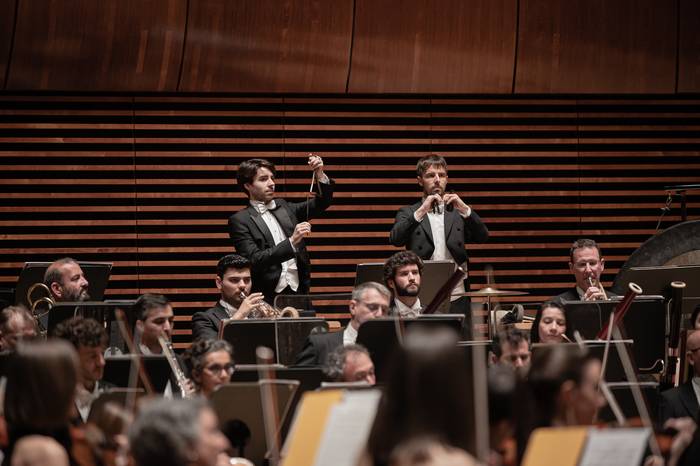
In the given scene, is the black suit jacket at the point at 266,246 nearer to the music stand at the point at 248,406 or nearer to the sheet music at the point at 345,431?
the music stand at the point at 248,406

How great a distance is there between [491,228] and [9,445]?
552cm

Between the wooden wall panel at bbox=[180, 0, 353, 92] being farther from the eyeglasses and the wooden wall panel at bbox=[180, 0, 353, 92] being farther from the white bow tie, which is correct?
the eyeglasses

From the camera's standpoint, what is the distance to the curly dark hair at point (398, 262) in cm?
528

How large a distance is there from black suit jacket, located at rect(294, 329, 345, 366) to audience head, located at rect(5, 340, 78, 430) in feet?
7.09

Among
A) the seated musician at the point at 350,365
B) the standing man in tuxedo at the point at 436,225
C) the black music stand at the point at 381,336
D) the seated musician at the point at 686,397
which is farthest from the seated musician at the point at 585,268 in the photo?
the seated musician at the point at 350,365

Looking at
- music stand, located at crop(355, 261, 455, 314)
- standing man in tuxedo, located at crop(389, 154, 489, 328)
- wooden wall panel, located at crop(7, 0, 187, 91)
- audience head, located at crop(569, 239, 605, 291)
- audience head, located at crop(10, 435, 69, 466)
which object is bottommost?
audience head, located at crop(10, 435, 69, 466)

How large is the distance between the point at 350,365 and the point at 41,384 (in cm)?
150

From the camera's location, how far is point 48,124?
7.65 meters

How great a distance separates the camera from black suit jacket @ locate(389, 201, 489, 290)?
602 centimetres

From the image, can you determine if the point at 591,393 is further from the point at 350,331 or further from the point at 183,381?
the point at 350,331

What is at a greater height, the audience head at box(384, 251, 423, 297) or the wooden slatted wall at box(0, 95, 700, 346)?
the wooden slatted wall at box(0, 95, 700, 346)

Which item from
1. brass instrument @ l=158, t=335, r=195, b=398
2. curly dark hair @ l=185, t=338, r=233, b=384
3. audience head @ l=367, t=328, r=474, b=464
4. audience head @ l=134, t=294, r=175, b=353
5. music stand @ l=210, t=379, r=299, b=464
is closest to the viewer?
audience head @ l=367, t=328, r=474, b=464

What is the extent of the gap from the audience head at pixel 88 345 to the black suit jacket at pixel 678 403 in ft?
6.76

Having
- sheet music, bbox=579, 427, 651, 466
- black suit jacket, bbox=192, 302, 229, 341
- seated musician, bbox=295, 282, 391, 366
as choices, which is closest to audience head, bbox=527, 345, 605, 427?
sheet music, bbox=579, 427, 651, 466
